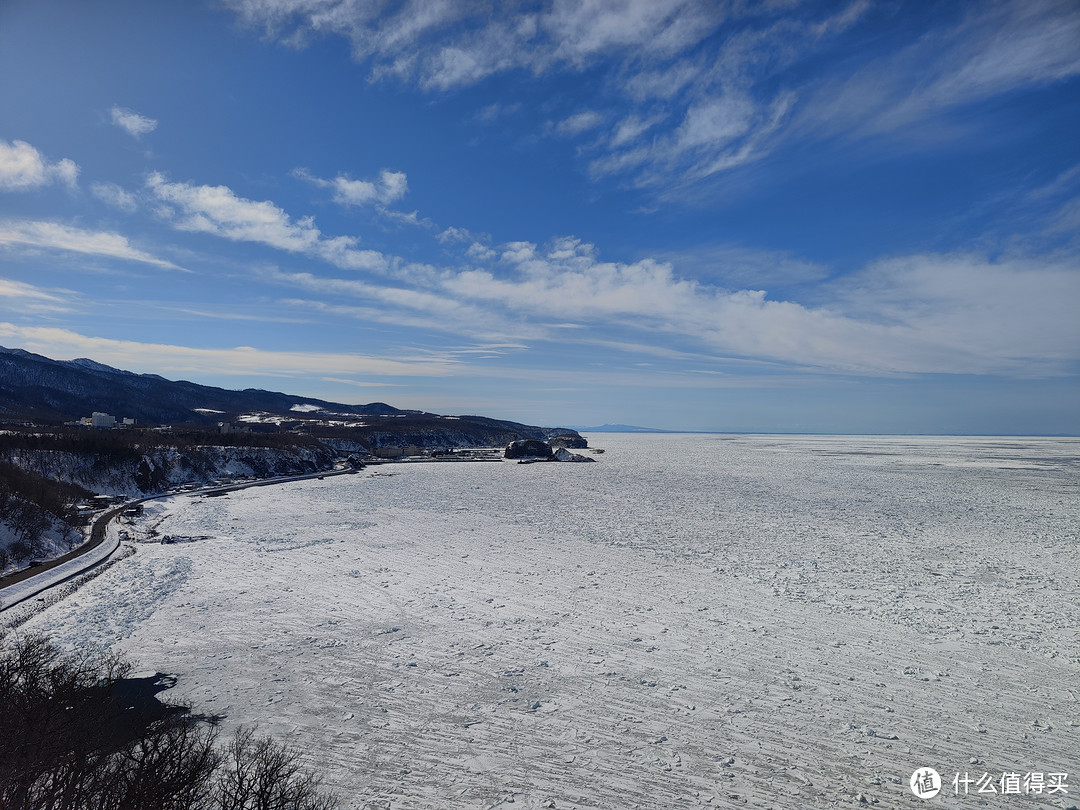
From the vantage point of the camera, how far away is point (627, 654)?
42.3ft

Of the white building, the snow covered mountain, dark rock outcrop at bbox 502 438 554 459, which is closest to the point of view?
the white building

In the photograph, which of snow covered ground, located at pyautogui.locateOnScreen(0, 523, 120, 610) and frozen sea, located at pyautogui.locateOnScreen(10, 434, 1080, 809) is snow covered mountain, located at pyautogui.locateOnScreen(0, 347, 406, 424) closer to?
snow covered ground, located at pyautogui.locateOnScreen(0, 523, 120, 610)

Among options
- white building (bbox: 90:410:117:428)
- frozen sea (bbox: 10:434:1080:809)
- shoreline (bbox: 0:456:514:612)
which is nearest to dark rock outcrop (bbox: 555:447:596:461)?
shoreline (bbox: 0:456:514:612)

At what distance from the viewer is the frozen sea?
8508 millimetres

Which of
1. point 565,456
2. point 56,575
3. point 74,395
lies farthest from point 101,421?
point 74,395

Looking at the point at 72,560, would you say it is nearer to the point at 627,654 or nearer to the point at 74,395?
the point at 627,654

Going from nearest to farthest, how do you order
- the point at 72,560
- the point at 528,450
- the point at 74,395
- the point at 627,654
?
the point at 627,654 → the point at 72,560 → the point at 528,450 → the point at 74,395

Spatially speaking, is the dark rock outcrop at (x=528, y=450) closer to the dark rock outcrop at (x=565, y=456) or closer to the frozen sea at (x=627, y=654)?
the dark rock outcrop at (x=565, y=456)

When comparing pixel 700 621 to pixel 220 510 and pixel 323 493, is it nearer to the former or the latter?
pixel 220 510

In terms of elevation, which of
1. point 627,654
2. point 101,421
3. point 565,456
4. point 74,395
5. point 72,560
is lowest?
point 72,560

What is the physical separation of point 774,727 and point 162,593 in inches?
747

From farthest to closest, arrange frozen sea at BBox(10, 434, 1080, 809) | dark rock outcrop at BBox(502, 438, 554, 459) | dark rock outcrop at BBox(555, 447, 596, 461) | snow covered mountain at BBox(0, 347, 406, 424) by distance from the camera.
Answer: snow covered mountain at BBox(0, 347, 406, 424) < dark rock outcrop at BBox(502, 438, 554, 459) < dark rock outcrop at BBox(555, 447, 596, 461) < frozen sea at BBox(10, 434, 1080, 809)

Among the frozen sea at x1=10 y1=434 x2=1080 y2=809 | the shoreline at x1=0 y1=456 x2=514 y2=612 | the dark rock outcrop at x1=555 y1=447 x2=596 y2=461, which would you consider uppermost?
the dark rock outcrop at x1=555 y1=447 x2=596 y2=461

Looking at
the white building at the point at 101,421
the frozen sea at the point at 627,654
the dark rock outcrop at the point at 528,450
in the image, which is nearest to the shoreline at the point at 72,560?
the frozen sea at the point at 627,654
